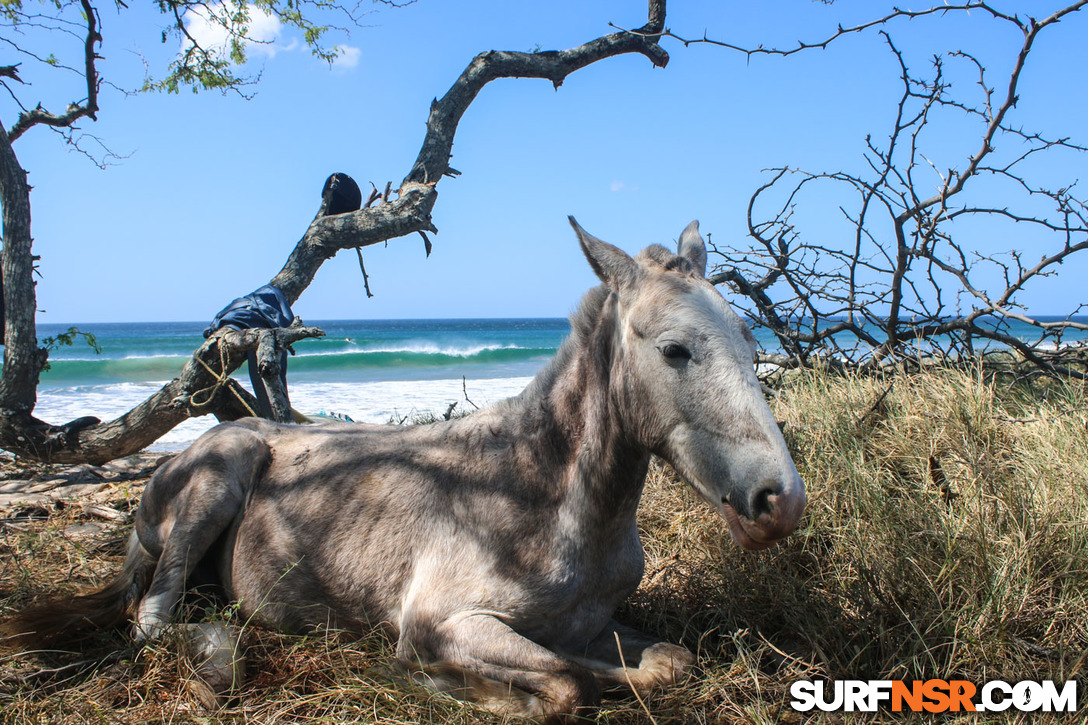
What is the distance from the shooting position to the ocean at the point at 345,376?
1451 centimetres

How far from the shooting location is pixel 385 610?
2736 mm

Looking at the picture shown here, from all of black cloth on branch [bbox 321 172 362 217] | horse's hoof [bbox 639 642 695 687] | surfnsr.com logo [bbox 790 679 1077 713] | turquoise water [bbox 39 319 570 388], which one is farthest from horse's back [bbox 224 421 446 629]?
turquoise water [bbox 39 319 570 388]

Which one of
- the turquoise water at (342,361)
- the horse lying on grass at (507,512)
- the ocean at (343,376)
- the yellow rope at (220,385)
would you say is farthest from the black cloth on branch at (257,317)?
the turquoise water at (342,361)

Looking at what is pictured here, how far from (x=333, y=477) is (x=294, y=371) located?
27.0 meters

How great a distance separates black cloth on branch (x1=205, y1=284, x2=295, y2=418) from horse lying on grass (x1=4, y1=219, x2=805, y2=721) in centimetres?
209

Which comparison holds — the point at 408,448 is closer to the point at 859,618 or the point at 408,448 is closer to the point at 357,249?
the point at 859,618

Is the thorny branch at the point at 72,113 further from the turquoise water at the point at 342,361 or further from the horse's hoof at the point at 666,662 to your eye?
the turquoise water at the point at 342,361

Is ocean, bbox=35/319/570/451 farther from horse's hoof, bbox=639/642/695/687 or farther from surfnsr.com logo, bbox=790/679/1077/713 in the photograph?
surfnsr.com logo, bbox=790/679/1077/713

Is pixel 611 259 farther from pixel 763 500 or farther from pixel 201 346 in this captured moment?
pixel 201 346

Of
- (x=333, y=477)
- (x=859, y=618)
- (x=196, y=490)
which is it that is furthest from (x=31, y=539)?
(x=859, y=618)

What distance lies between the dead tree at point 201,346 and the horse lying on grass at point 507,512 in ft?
5.64

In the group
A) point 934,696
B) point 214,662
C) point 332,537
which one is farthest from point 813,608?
point 214,662

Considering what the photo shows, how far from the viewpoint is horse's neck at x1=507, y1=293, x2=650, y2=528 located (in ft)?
8.14

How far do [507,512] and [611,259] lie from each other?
1.03 meters
